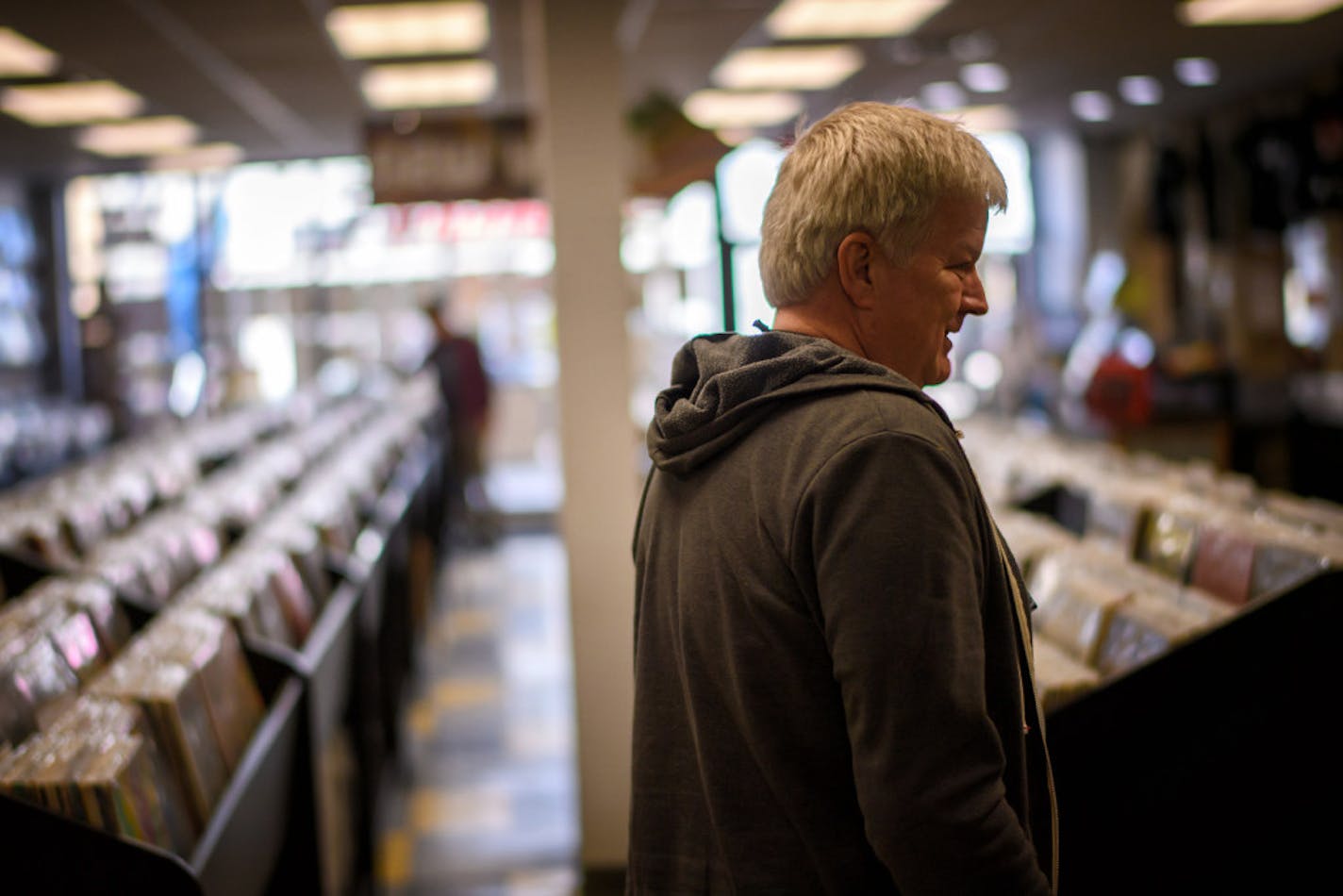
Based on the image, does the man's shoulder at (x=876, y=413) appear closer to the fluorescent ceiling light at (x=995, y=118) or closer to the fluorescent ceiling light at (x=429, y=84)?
the fluorescent ceiling light at (x=429, y=84)

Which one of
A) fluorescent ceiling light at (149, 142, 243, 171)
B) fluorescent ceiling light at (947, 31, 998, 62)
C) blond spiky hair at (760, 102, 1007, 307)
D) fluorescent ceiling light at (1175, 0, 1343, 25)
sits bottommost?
blond spiky hair at (760, 102, 1007, 307)

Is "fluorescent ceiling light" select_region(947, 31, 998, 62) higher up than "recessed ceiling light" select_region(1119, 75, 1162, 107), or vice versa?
"recessed ceiling light" select_region(1119, 75, 1162, 107)

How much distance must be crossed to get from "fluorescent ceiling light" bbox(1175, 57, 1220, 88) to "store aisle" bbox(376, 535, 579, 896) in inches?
217

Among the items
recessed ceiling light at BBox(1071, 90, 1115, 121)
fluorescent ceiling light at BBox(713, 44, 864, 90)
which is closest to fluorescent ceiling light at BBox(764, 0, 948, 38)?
fluorescent ceiling light at BBox(713, 44, 864, 90)

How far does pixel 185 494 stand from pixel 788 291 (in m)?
3.80

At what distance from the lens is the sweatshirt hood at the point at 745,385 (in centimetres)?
122

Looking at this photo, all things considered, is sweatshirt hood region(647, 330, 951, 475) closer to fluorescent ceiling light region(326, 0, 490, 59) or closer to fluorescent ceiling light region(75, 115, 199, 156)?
fluorescent ceiling light region(326, 0, 490, 59)

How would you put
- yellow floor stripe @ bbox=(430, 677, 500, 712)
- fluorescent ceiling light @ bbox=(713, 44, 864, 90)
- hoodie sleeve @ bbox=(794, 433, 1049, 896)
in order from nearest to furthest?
hoodie sleeve @ bbox=(794, 433, 1049, 896)
yellow floor stripe @ bbox=(430, 677, 500, 712)
fluorescent ceiling light @ bbox=(713, 44, 864, 90)

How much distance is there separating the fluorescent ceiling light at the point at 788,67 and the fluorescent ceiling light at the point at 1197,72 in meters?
2.30

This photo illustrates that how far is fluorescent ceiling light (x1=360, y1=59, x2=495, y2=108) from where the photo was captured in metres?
7.16

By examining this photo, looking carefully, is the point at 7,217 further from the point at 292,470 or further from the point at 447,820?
the point at 447,820

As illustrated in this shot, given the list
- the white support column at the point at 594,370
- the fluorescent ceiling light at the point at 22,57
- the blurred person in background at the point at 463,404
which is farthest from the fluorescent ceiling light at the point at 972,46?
the fluorescent ceiling light at the point at 22,57

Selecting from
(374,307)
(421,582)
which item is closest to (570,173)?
(421,582)

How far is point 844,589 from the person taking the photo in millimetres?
1118
